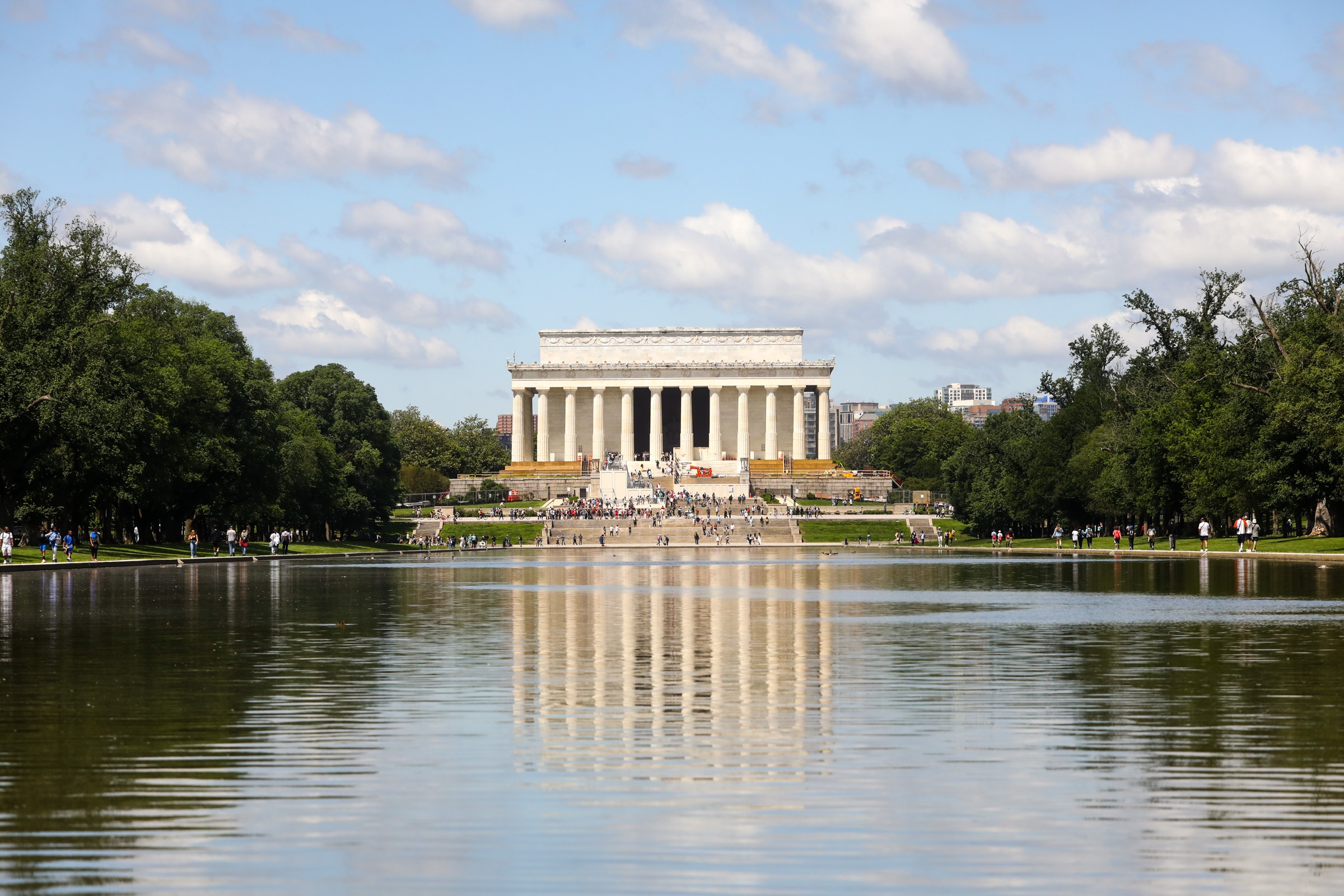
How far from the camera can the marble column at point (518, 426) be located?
156 m

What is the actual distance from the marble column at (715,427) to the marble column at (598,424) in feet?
34.8

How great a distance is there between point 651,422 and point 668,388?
3.93 m

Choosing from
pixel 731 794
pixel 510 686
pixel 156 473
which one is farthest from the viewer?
pixel 156 473

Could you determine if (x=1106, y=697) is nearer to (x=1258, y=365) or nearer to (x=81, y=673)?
(x=81, y=673)

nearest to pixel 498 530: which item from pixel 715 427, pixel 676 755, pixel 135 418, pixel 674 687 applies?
pixel 135 418

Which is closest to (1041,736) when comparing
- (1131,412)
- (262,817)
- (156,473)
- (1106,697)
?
(1106,697)

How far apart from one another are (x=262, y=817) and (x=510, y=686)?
7.24 m

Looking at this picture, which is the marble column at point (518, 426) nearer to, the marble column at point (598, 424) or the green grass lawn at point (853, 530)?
the marble column at point (598, 424)

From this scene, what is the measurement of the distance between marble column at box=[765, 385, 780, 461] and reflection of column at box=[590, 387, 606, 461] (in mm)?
15977

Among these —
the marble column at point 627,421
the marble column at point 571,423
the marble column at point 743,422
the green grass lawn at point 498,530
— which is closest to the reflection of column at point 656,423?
the marble column at point 627,421

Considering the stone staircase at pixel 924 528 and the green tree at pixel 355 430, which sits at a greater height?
the green tree at pixel 355 430

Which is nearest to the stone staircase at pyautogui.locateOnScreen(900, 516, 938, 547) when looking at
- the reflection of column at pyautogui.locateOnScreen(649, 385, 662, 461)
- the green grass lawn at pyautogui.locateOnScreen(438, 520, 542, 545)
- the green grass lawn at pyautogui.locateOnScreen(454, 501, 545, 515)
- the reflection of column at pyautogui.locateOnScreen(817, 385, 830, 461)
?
the green grass lawn at pyautogui.locateOnScreen(438, 520, 542, 545)

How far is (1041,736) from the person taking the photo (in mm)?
13055

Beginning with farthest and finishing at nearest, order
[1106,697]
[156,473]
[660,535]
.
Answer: [660,535] < [156,473] < [1106,697]
